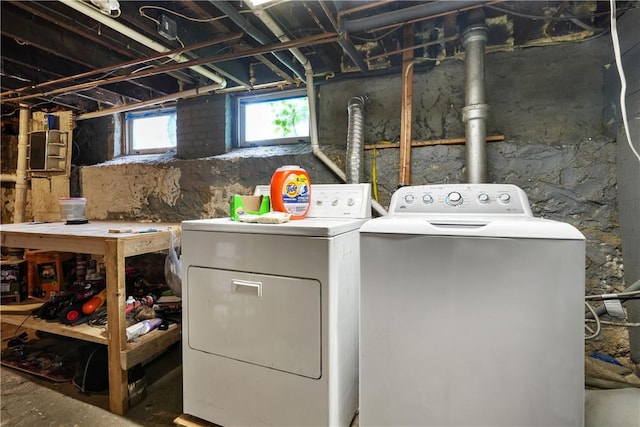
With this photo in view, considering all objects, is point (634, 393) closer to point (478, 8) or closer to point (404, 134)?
point (404, 134)

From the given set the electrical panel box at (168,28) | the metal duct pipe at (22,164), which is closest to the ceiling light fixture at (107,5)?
the electrical panel box at (168,28)

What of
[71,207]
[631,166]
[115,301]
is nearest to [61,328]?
[115,301]

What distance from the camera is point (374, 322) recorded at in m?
1.04

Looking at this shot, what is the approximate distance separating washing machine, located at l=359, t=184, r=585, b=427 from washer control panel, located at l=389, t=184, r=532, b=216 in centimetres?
36

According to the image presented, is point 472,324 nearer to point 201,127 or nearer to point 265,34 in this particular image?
point 265,34

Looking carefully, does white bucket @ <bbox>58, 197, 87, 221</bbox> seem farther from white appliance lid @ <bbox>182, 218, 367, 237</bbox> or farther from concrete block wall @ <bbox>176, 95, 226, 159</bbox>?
white appliance lid @ <bbox>182, 218, 367, 237</bbox>

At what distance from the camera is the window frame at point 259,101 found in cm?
252

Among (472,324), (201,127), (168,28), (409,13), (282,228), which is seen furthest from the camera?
(201,127)

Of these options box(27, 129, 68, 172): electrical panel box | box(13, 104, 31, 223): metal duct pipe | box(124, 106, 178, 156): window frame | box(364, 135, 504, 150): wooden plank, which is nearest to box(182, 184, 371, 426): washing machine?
box(364, 135, 504, 150): wooden plank

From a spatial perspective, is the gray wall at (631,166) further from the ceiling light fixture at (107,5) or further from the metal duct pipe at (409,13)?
the ceiling light fixture at (107,5)

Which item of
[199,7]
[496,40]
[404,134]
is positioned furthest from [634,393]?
[199,7]

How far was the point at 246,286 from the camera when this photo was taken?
123 centimetres

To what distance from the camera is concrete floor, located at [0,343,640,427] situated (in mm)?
1289

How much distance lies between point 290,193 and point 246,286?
511 mm
